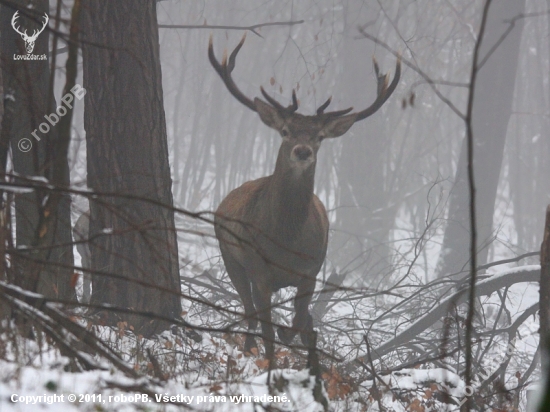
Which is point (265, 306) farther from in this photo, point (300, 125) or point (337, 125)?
point (337, 125)

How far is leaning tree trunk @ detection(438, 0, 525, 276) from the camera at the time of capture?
659 inches

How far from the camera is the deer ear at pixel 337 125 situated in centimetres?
677

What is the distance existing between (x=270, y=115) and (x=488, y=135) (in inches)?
438

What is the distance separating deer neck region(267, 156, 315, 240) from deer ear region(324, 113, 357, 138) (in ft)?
1.59

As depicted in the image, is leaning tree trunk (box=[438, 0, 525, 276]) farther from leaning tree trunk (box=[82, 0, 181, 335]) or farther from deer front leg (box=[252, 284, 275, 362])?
leaning tree trunk (box=[82, 0, 181, 335])

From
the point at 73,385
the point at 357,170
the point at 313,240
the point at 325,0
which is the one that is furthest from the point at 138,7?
the point at 325,0

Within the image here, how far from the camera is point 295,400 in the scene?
3.73m

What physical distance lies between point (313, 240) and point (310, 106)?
1115 inches

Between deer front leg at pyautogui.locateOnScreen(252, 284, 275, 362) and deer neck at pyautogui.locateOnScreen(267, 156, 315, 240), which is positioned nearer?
deer front leg at pyautogui.locateOnScreen(252, 284, 275, 362)

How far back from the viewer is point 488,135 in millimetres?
17016

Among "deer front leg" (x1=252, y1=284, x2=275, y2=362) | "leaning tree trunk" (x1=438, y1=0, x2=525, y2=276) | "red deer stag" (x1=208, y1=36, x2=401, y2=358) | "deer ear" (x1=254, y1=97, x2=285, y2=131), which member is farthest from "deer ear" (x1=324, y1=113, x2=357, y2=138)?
"leaning tree trunk" (x1=438, y1=0, x2=525, y2=276)

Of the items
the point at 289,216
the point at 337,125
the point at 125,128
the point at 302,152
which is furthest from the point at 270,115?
the point at 125,128

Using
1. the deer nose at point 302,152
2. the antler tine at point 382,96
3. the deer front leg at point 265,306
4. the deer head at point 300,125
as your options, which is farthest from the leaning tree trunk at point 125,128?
the antler tine at point 382,96

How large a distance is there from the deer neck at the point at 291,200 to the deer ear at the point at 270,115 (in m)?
0.47
